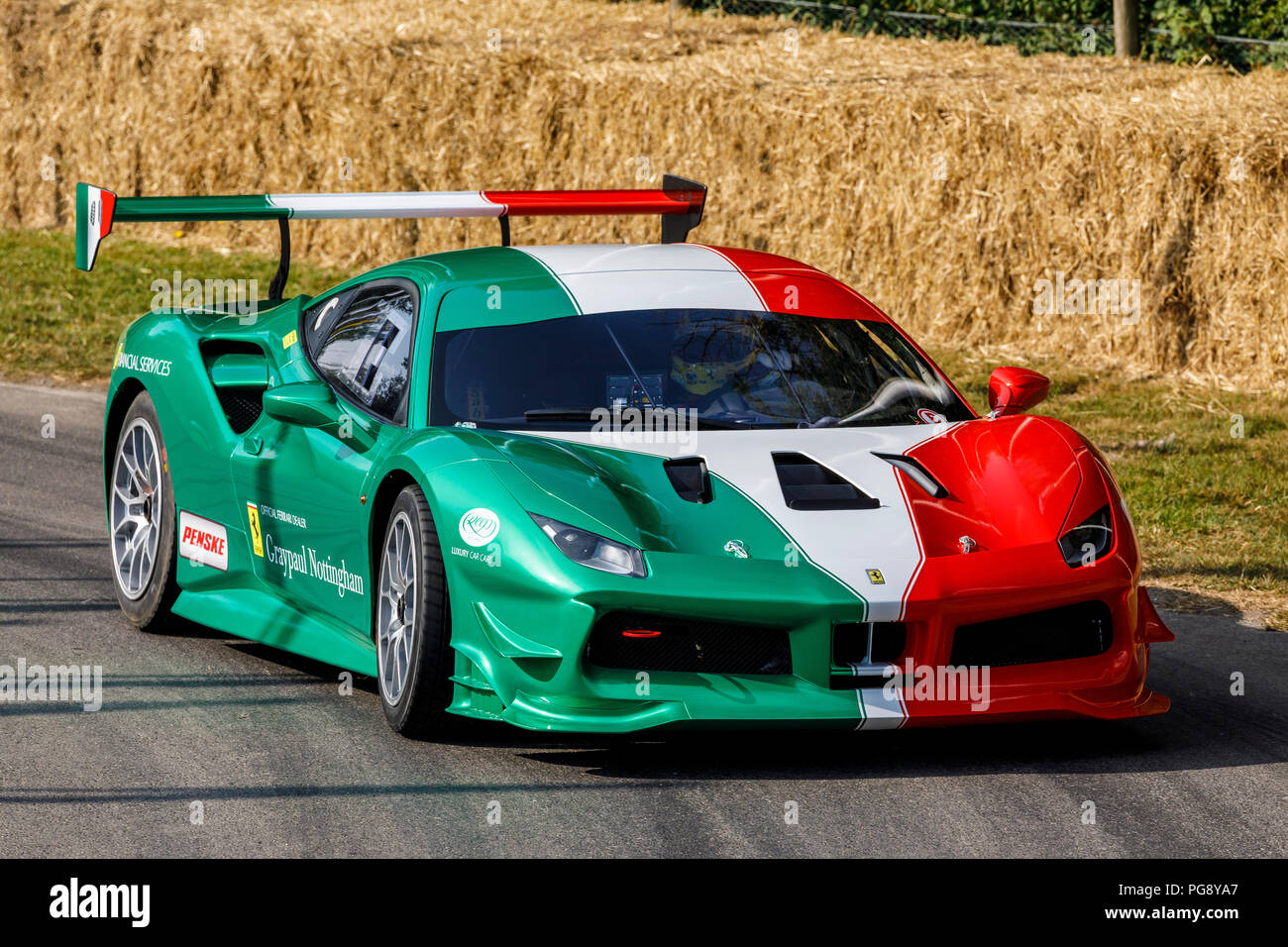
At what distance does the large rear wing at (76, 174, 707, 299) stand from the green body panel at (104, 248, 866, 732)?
1.63 feet

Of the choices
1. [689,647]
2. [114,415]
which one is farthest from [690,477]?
[114,415]

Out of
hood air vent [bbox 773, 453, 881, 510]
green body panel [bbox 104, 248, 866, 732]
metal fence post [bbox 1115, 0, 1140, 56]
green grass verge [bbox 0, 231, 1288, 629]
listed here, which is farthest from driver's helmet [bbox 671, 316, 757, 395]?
metal fence post [bbox 1115, 0, 1140, 56]

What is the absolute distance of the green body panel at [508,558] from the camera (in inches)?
191

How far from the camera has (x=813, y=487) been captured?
5348 mm

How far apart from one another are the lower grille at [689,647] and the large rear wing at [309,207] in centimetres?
244

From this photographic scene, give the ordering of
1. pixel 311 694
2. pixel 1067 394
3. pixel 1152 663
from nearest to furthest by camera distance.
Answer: pixel 311 694
pixel 1152 663
pixel 1067 394

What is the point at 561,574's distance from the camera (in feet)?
16.0

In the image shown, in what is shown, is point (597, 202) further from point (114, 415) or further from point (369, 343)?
point (114, 415)

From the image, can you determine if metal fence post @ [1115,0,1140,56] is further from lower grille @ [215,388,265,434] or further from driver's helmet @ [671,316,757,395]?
lower grille @ [215,388,265,434]

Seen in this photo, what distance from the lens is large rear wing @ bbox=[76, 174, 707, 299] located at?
6.86 meters

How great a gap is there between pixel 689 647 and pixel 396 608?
1026 millimetres
